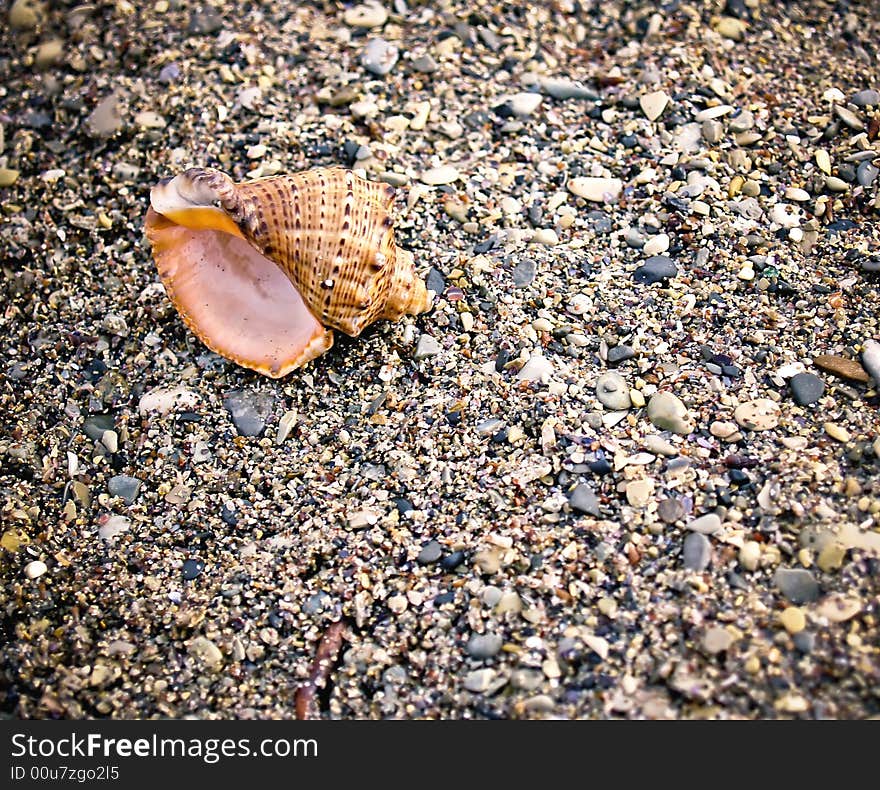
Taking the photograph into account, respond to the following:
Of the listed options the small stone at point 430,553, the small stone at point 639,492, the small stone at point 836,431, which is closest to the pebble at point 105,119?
the small stone at point 430,553

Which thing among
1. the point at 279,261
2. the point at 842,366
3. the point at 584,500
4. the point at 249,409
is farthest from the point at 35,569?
the point at 842,366

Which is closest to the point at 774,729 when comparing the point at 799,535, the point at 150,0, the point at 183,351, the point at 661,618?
A: the point at 661,618

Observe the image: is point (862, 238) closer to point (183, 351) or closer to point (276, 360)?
point (276, 360)

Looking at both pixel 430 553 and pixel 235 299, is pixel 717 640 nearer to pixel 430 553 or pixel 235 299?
pixel 430 553

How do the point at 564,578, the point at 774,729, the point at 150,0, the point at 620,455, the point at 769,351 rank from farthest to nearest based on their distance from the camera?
1. the point at 150,0
2. the point at 769,351
3. the point at 620,455
4. the point at 564,578
5. the point at 774,729

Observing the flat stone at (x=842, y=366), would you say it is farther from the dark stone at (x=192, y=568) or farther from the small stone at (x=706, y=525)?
A: the dark stone at (x=192, y=568)

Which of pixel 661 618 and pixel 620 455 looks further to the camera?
pixel 620 455

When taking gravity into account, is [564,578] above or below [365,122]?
below
